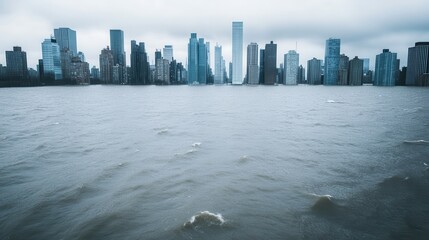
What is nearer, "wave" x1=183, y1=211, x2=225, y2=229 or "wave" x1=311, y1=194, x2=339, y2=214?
"wave" x1=183, y1=211, x2=225, y2=229

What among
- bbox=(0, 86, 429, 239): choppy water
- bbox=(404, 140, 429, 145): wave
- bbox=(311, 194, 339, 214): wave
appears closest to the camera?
bbox=(0, 86, 429, 239): choppy water

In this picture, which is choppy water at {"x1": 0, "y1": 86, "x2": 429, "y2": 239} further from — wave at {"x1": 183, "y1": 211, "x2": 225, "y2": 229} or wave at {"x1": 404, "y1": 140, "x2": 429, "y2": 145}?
wave at {"x1": 404, "y1": 140, "x2": 429, "y2": 145}

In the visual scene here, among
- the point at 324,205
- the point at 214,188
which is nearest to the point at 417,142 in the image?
the point at 324,205

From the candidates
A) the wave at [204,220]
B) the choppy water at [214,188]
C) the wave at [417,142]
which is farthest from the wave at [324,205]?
the wave at [417,142]

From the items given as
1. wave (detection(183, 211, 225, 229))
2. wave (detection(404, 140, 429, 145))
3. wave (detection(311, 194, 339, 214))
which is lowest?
wave (detection(183, 211, 225, 229))

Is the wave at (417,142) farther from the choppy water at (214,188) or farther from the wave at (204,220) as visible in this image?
the wave at (204,220)

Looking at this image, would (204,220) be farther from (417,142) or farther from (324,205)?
(417,142)

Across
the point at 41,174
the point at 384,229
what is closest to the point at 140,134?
the point at 41,174

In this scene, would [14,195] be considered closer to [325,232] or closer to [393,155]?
[325,232]

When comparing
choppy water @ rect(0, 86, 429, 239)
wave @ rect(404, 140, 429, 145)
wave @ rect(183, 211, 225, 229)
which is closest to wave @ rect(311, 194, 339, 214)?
choppy water @ rect(0, 86, 429, 239)
